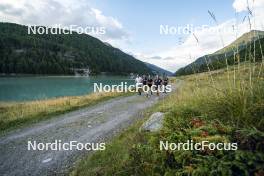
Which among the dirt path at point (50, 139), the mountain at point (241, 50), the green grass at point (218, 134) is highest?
the mountain at point (241, 50)

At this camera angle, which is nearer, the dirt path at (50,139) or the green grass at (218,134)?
the green grass at (218,134)

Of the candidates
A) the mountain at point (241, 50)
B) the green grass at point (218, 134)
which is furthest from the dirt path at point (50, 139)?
the mountain at point (241, 50)

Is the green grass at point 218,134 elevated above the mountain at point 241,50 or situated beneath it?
situated beneath

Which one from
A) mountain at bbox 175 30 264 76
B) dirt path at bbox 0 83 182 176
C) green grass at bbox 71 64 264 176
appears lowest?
dirt path at bbox 0 83 182 176

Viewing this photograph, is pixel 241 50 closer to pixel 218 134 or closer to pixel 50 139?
pixel 218 134

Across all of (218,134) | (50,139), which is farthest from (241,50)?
(50,139)

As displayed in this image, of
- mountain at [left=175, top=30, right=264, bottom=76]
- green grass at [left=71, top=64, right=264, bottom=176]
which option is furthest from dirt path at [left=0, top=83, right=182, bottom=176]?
mountain at [left=175, top=30, right=264, bottom=76]

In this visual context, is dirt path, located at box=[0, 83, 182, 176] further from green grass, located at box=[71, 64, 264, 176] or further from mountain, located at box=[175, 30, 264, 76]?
mountain, located at box=[175, 30, 264, 76]

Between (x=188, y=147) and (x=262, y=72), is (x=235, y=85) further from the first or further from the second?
(x=188, y=147)

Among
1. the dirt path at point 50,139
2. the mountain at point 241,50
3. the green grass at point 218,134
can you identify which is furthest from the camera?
the dirt path at point 50,139

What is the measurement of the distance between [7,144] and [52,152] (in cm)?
307

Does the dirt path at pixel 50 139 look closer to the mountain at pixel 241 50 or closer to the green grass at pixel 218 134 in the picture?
the green grass at pixel 218 134

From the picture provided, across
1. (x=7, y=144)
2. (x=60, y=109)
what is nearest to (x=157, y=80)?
(x=60, y=109)

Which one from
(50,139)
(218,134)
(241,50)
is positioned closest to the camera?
(218,134)
